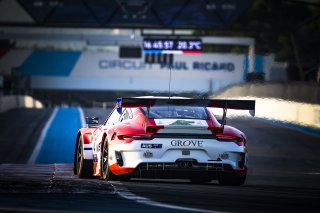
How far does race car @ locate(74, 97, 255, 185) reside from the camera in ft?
40.6

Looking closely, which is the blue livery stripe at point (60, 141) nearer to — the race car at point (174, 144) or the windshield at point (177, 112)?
the windshield at point (177, 112)

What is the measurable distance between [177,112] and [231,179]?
1120 mm

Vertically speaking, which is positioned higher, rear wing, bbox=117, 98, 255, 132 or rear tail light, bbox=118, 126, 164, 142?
rear wing, bbox=117, 98, 255, 132

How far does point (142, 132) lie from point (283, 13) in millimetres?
72136

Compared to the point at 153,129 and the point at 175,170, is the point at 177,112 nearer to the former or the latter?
the point at 153,129

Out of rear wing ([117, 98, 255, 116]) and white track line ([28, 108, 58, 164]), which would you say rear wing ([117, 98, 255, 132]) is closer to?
rear wing ([117, 98, 255, 116])

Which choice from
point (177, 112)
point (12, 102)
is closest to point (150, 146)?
point (177, 112)

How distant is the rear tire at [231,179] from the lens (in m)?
12.7

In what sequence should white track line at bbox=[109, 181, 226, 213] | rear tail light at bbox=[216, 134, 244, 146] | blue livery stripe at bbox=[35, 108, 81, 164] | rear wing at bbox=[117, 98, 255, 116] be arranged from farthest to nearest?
blue livery stripe at bbox=[35, 108, 81, 164] → rear tail light at bbox=[216, 134, 244, 146] → rear wing at bbox=[117, 98, 255, 116] → white track line at bbox=[109, 181, 226, 213]

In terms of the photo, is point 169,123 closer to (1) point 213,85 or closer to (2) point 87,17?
(2) point 87,17

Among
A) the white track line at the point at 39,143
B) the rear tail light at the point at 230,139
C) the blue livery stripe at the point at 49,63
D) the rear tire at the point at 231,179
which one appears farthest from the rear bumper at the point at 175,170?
the blue livery stripe at the point at 49,63

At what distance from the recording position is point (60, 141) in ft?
107

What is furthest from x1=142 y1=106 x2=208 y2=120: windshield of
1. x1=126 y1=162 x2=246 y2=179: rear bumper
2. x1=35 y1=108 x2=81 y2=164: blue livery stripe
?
x1=35 y1=108 x2=81 y2=164: blue livery stripe

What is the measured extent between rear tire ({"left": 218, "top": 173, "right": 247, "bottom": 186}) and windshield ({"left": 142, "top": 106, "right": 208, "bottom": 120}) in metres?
0.80
